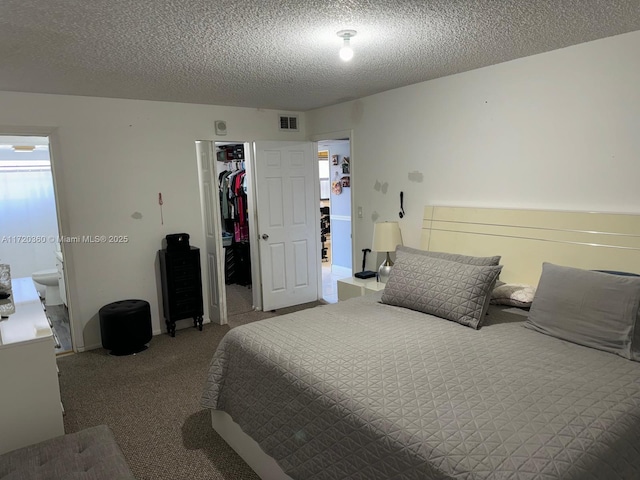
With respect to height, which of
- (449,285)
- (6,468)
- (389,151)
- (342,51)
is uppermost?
(342,51)

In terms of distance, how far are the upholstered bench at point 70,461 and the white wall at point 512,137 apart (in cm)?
292

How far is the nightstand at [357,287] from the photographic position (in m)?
3.98

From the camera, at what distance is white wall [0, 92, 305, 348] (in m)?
3.93

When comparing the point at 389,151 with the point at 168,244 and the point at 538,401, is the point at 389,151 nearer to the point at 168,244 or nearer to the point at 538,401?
the point at 168,244

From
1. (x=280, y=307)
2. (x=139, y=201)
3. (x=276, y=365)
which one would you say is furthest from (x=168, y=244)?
(x=276, y=365)

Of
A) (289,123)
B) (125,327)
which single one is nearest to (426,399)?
(125,327)

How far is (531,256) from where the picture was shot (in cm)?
308

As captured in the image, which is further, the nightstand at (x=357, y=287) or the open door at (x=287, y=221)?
the open door at (x=287, y=221)

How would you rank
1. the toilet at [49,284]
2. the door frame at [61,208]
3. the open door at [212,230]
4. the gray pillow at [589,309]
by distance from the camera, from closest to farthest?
the gray pillow at [589,309]
the door frame at [61,208]
the open door at [212,230]
the toilet at [49,284]

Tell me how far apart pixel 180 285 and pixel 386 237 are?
6.94ft

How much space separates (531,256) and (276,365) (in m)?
1.98

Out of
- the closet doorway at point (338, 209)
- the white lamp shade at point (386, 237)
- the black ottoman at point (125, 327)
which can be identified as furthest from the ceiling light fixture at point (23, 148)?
A: the white lamp shade at point (386, 237)

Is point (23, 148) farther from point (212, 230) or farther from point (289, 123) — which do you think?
point (289, 123)

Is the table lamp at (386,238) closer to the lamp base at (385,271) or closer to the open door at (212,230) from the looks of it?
the lamp base at (385,271)
